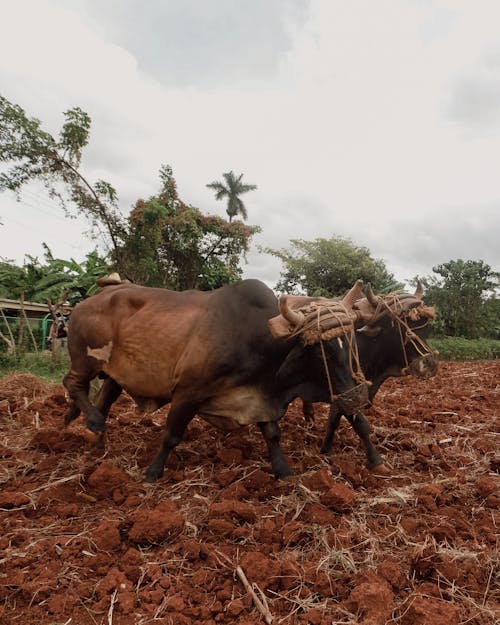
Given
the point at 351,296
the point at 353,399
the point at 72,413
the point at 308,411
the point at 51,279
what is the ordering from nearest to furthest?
the point at 353,399 < the point at 351,296 < the point at 72,413 < the point at 308,411 < the point at 51,279

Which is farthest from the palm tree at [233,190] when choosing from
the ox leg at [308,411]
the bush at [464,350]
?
the ox leg at [308,411]

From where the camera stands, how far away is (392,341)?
431 cm

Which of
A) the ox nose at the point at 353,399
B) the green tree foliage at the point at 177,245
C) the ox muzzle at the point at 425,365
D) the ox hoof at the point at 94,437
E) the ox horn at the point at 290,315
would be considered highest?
the green tree foliage at the point at 177,245

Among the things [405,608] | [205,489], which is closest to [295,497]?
[205,489]

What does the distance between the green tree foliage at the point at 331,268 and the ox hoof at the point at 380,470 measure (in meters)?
18.1

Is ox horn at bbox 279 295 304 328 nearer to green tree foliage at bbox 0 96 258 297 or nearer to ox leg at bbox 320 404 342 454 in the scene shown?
ox leg at bbox 320 404 342 454

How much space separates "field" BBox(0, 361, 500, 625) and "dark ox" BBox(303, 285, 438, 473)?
0.66m

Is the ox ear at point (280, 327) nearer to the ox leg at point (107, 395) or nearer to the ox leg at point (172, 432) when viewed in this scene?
the ox leg at point (172, 432)

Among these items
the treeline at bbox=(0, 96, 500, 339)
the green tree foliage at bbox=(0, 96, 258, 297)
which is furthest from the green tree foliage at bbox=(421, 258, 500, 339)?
the green tree foliage at bbox=(0, 96, 258, 297)

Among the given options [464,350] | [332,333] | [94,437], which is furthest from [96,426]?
[464,350]

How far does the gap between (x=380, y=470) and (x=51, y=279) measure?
585 inches

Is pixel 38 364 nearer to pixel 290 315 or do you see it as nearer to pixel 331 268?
pixel 290 315

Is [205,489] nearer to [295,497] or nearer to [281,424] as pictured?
[295,497]

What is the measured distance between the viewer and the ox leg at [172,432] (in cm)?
326
